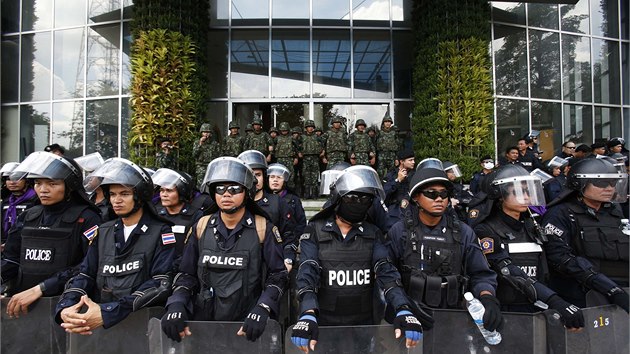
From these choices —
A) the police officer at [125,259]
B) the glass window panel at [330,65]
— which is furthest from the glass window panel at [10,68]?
the police officer at [125,259]

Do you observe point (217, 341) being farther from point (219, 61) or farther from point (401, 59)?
point (401, 59)

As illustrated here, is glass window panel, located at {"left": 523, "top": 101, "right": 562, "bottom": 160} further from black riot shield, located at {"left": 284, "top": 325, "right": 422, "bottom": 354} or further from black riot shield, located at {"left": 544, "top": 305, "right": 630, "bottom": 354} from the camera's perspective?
black riot shield, located at {"left": 284, "top": 325, "right": 422, "bottom": 354}

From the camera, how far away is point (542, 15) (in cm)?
1266

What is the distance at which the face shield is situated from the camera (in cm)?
336

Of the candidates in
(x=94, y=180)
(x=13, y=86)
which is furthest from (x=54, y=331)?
(x=13, y=86)

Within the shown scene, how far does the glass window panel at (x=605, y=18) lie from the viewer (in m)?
13.5

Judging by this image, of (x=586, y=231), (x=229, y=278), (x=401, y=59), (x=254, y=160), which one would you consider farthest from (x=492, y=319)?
(x=401, y=59)

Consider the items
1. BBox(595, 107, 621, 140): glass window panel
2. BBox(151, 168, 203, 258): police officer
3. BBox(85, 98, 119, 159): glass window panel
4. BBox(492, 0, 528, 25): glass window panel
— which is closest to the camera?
BBox(151, 168, 203, 258): police officer

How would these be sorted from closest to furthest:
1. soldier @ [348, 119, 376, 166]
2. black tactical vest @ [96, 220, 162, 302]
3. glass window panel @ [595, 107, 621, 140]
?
black tactical vest @ [96, 220, 162, 302]
soldier @ [348, 119, 376, 166]
glass window panel @ [595, 107, 621, 140]

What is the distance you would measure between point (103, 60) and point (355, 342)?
513 inches

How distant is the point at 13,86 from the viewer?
13.2 metres

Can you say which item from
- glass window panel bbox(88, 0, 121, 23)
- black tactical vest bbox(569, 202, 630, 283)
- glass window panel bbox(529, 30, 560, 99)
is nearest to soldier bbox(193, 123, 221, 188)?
glass window panel bbox(88, 0, 121, 23)

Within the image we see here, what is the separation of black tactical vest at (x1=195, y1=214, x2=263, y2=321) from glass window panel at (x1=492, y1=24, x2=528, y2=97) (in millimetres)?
11639

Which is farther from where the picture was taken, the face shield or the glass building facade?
the glass building facade
